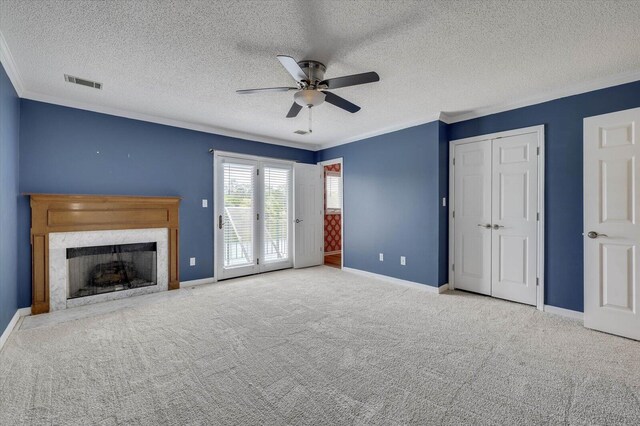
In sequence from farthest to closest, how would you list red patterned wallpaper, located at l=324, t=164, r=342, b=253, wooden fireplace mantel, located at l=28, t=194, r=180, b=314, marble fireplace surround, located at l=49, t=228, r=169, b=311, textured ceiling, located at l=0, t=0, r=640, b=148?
1. red patterned wallpaper, located at l=324, t=164, r=342, b=253
2. marble fireplace surround, located at l=49, t=228, r=169, b=311
3. wooden fireplace mantel, located at l=28, t=194, r=180, b=314
4. textured ceiling, located at l=0, t=0, r=640, b=148

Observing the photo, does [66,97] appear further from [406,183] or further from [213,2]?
[406,183]

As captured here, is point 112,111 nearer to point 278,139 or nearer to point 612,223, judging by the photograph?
point 278,139

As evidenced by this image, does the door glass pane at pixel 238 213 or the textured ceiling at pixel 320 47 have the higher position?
the textured ceiling at pixel 320 47

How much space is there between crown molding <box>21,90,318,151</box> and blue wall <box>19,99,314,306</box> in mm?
57

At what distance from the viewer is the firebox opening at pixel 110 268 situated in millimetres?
3574

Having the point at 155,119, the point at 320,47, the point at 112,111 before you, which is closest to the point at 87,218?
the point at 112,111

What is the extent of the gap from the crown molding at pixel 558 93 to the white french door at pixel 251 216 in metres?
3.14

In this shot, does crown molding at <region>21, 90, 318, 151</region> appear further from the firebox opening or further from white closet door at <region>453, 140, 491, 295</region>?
white closet door at <region>453, 140, 491, 295</region>

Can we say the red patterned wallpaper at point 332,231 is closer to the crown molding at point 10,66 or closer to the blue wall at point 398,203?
the blue wall at point 398,203

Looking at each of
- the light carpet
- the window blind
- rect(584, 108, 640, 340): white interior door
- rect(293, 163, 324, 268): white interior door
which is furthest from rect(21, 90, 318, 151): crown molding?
rect(584, 108, 640, 340): white interior door

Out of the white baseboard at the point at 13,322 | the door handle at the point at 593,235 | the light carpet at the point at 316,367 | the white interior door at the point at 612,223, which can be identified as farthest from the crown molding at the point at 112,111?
the door handle at the point at 593,235

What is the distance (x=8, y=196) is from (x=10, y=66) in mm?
1193

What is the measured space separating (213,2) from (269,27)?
392mm

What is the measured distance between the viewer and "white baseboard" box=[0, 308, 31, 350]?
252 cm
